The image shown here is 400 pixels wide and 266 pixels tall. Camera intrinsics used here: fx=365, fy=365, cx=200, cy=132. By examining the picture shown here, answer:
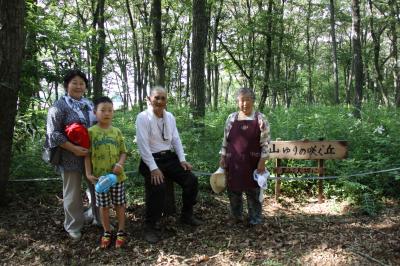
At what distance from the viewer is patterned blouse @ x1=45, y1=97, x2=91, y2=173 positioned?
4.12 m

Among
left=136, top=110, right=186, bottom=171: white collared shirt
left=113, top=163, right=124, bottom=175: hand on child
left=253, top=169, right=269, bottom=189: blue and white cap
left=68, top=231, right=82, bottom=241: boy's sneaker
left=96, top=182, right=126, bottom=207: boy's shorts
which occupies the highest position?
left=136, top=110, right=186, bottom=171: white collared shirt

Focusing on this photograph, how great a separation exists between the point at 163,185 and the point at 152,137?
0.62m

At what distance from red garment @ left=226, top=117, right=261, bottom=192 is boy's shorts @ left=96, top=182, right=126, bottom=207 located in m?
1.47

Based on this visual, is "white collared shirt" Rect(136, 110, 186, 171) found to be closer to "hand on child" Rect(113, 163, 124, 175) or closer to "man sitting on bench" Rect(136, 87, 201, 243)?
"man sitting on bench" Rect(136, 87, 201, 243)

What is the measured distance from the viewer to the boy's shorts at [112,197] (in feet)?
14.0

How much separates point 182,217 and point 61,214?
175 cm

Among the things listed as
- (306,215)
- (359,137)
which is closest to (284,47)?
(359,137)

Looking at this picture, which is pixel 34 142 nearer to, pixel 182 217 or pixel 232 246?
pixel 182 217

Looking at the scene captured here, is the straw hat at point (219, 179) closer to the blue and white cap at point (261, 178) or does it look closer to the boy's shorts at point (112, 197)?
the blue and white cap at point (261, 178)

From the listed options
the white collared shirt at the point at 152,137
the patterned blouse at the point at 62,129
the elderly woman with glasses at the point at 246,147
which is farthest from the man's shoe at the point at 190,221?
the patterned blouse at the point at 62,129

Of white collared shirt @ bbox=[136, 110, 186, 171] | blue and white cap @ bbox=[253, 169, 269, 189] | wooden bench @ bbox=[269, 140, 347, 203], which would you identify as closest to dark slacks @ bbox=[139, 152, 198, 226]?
white collared shirt @ bbox=[136, 110, 186, 171]

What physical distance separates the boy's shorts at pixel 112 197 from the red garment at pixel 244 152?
1.47m

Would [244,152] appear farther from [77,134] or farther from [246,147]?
[77,134]

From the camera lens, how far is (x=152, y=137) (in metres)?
4.61
